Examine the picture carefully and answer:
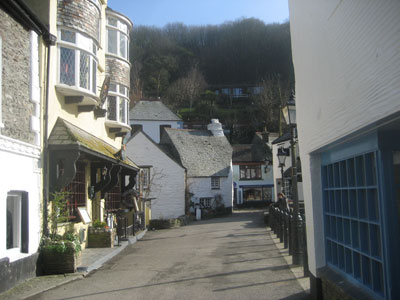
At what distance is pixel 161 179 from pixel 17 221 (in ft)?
82.9

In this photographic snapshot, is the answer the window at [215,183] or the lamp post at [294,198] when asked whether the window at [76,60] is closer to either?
the lamp post at [294,198]

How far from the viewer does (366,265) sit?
201 inches

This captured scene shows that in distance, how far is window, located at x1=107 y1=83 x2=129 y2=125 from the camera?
17562mm

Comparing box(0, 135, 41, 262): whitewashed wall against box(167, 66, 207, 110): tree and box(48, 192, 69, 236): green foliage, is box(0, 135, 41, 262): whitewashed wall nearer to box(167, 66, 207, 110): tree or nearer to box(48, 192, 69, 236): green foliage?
box(48, 192, 69, 236): green foliage

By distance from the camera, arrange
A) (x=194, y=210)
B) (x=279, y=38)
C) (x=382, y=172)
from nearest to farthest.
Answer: (x=382, y=172), (x=194, y=210), (x=279, y=38)

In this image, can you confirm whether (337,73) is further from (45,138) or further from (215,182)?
(215,182)

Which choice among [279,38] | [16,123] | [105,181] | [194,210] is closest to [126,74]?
[105,181]

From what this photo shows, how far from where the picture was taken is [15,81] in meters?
9.16

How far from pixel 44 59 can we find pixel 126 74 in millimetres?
7622

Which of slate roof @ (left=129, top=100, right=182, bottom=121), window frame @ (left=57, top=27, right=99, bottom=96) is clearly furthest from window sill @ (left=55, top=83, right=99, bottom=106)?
slate roof @ (left=129, top=100, right=182, bottom=121)

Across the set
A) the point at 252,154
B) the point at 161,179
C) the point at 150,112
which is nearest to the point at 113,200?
the point at 161,179

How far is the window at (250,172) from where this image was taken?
51.2 metres

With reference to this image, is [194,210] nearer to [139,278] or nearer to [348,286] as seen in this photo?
[139,278]

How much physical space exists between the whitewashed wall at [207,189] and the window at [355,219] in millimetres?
32976
